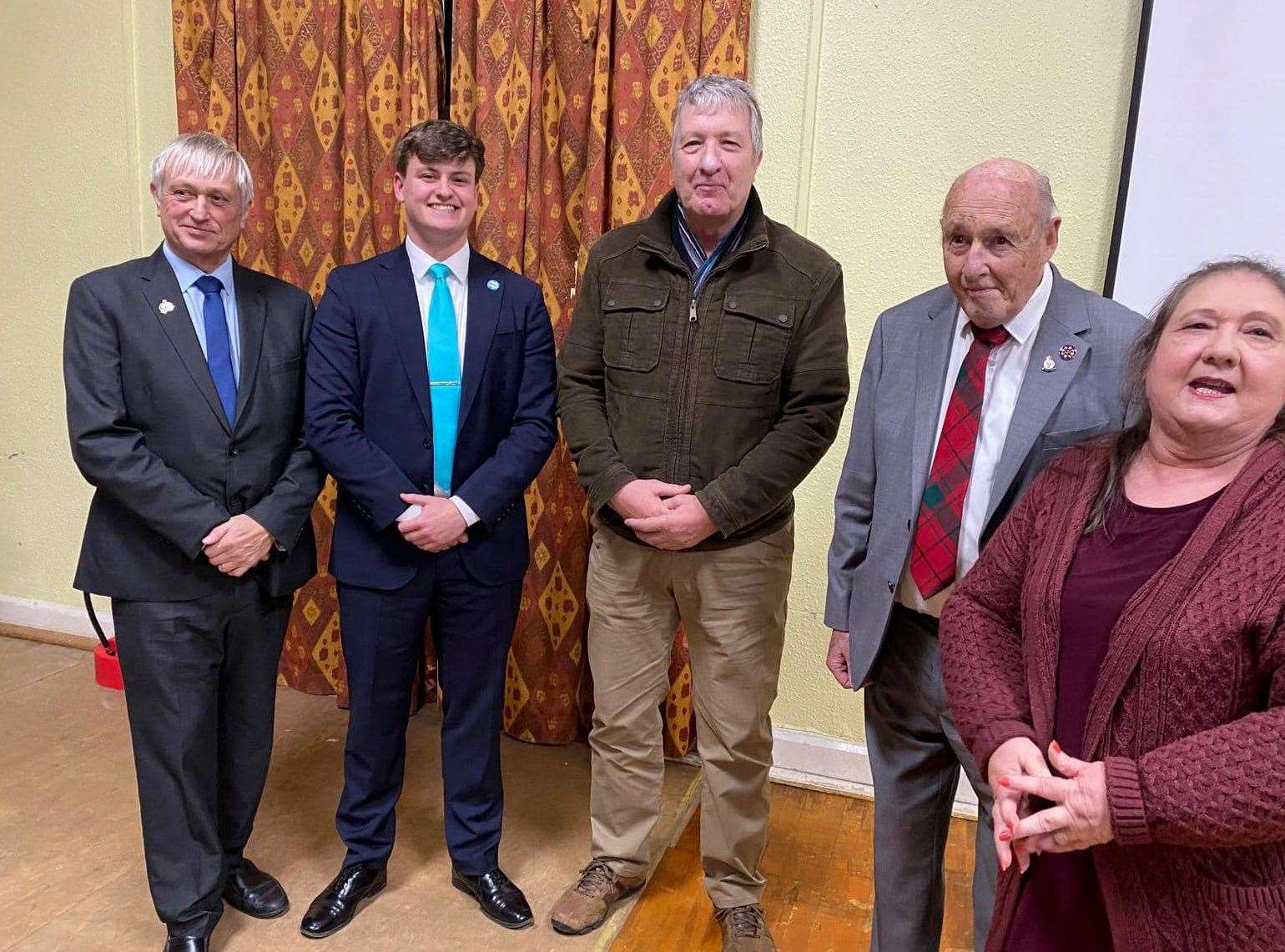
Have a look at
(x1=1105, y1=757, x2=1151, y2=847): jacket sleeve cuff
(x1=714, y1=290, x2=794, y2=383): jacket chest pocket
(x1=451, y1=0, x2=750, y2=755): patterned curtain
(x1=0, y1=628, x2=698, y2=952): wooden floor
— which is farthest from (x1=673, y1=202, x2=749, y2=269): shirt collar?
(x1=0, y1=628, x2=698, y2=952): wooden floor

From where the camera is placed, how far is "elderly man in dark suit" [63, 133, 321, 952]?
1950 millimetres

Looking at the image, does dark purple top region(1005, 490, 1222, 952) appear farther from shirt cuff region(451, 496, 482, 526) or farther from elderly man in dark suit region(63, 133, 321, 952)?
elderly man in dark suit region(63, 133, 321, 952)

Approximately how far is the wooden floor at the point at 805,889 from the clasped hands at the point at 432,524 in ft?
3.21

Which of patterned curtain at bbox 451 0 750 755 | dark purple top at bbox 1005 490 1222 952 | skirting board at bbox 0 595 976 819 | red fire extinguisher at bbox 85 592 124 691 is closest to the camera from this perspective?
dark purple top at bbox 1005 490 1222 952

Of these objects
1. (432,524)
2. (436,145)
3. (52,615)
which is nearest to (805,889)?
(432,524)

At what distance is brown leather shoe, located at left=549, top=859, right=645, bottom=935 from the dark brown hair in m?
1.61

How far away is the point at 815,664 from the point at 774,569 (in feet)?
2.98

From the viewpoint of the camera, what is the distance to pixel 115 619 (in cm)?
205

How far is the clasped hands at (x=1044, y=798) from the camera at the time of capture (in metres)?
1.16

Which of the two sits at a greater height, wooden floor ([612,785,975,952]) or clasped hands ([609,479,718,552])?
clasped hands ([609,479,718,552])

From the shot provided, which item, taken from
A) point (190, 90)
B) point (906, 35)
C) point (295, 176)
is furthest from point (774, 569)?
point (190, 90)

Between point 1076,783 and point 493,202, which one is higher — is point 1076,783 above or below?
below

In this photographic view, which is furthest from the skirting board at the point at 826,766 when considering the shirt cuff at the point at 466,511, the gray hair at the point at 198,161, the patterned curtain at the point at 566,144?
the gray hair at the point at 198,161

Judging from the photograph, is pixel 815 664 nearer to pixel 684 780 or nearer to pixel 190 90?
pixel 684 780
